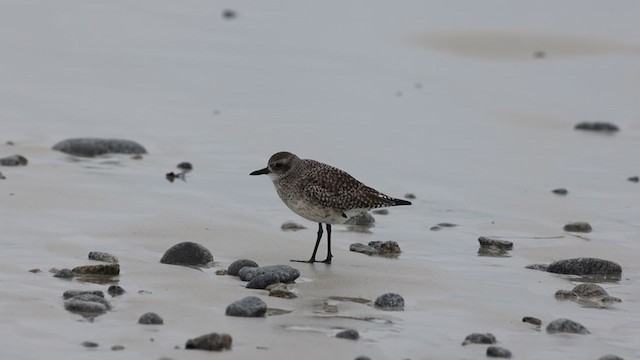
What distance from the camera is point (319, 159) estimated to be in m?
15.8

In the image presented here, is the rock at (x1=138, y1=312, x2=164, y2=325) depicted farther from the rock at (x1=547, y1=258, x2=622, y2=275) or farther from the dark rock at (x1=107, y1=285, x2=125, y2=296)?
the rock at (x1=547, y1=258, x2=622, y2=275)

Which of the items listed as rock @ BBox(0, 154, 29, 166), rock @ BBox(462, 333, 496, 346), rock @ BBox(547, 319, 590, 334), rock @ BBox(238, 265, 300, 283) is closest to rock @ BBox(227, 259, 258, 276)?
rock @ BBox(238, 265, 300, 283)

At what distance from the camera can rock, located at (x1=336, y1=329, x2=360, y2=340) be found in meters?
8.30

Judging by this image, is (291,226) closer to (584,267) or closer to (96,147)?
(584,267)

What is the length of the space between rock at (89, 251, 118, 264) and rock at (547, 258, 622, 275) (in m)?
3.79

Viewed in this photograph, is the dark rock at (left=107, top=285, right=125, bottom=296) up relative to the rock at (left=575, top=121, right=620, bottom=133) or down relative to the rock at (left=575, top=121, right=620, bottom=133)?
down

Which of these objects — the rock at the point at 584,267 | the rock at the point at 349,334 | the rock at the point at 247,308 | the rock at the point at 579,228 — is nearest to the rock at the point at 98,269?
the rock at the point at 247,308

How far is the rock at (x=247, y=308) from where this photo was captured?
8703mm

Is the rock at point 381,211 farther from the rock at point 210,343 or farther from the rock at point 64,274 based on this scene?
the rock at point 210,343

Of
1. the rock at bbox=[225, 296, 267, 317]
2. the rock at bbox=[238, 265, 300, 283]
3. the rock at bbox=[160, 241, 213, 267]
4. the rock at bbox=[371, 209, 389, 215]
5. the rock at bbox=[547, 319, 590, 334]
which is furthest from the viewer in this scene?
the rock at bbox=[371, 209, 389, 215]

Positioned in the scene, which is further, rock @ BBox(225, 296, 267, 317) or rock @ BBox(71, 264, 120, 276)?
rock @ BBox(71, 264, 120, 276)

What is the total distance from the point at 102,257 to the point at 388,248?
273cm

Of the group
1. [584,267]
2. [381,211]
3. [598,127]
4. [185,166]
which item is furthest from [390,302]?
[598,127]

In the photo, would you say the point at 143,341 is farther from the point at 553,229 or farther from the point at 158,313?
the point at 553,229
